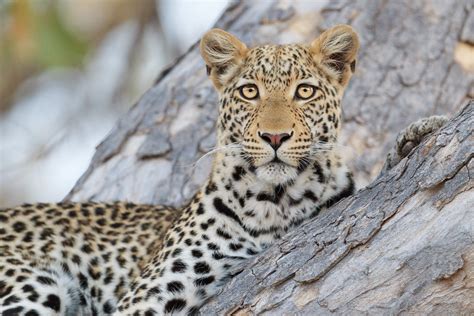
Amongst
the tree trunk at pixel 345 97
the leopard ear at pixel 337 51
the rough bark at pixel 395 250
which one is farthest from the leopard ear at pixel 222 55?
the rough bark at pixel 395 250

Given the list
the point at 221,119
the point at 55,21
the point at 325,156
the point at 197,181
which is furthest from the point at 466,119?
the point at 55,21

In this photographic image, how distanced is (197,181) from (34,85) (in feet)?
19.2

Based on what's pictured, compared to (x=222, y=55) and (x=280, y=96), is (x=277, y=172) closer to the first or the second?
(x=280, y=96)

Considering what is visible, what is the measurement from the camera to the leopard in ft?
20.9

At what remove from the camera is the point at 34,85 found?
550 inches

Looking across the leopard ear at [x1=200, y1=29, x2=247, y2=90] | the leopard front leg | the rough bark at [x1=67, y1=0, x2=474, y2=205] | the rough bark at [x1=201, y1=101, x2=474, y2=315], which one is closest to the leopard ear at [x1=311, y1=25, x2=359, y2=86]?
the leopard ear at [x1=200, y1=29, x2=247, y2=90]

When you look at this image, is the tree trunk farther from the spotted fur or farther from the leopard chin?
the leopard chin

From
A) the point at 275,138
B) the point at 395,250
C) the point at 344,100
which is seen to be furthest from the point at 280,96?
the point at 344,100

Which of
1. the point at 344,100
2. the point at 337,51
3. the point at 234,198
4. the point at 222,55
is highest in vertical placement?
the point at 222,55

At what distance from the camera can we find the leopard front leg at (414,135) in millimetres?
5895

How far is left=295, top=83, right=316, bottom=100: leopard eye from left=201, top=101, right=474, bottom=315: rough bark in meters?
1.19

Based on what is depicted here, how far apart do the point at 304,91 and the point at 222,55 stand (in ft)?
2.51

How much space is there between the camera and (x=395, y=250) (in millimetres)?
Result: 5055

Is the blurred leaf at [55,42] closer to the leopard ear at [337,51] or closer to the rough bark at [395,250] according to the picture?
the leopard ear at [337,51]
